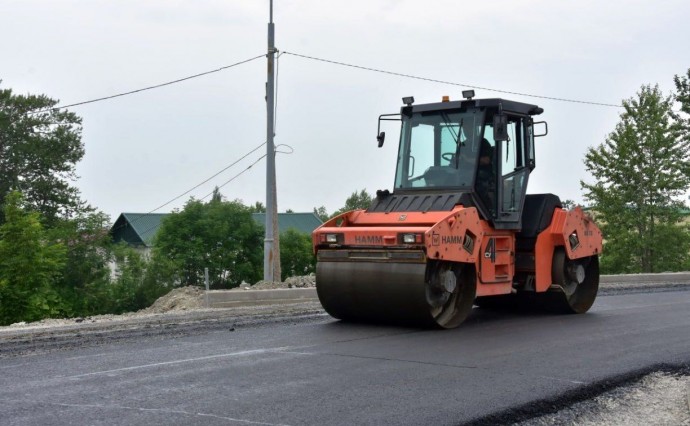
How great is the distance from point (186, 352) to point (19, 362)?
63.2 inches

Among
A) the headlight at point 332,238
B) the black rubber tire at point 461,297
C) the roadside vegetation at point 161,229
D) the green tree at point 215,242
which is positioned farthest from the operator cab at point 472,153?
the green tree at point 215,242

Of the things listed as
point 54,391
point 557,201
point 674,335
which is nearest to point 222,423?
point 54,391

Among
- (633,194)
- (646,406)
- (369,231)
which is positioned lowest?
(646,406)

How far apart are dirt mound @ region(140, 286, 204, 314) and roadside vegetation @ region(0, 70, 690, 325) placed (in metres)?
9.72

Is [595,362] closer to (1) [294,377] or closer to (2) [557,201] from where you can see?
(1) [294,377]

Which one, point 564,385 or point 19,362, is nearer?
point 564,385

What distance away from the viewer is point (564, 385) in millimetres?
7117

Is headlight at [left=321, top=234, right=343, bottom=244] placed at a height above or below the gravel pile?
above

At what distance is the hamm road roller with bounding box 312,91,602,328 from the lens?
413 inches

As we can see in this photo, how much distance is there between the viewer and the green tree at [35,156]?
46.1 m

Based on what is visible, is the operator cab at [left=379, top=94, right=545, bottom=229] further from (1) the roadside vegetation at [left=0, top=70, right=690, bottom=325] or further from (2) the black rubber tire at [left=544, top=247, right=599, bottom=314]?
(1) the roadside vegetation at [left=0, top=70, right=690, bottom=325]

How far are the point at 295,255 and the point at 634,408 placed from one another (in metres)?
54.4

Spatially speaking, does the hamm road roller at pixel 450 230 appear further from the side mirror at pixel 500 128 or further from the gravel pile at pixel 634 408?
the gravel pile at pixel 634 408

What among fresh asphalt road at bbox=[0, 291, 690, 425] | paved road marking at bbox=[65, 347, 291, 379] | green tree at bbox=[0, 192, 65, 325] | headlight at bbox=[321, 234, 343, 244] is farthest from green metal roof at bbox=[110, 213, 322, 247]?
paved road marking at bbox=[65, 347, 291, 379]
